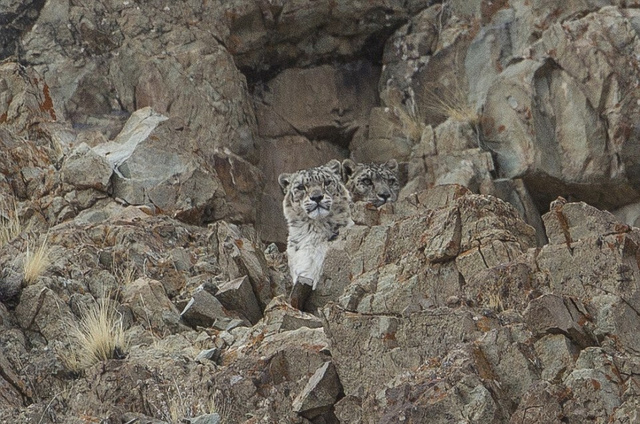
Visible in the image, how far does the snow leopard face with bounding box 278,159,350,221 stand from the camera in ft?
69.2

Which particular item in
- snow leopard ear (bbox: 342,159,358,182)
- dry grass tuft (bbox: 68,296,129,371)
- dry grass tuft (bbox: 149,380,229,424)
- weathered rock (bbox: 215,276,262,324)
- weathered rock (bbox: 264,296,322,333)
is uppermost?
dry grass tuft (bbox: 149,380,229,424)

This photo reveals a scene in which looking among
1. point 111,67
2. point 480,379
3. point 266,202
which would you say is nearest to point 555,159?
point 266,202

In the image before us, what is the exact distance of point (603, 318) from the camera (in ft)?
42.9

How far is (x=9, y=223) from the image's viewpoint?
2030cm

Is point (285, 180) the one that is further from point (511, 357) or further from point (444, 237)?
point (511, 357)

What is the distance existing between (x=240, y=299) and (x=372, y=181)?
8.08 meters

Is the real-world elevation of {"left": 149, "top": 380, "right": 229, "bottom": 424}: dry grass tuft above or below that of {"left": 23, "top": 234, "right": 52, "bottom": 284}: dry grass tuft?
above

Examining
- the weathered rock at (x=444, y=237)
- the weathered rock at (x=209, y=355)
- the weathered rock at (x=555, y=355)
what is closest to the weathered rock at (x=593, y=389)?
the weathered rock at (x=555, y=355)

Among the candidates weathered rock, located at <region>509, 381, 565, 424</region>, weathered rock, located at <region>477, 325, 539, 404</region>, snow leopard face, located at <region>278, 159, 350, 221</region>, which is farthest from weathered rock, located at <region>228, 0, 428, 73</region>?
weathered rock, located at <region>509, 381, 565, 424</region>

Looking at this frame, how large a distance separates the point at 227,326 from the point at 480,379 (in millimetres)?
5052

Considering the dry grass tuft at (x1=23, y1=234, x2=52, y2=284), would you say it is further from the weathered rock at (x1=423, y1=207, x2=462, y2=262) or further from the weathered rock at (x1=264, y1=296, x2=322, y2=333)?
the weathered rock at (x1=423, y1=207, x2=462, y2=262)

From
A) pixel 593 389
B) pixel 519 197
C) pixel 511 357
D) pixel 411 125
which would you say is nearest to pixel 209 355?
pixel 511 357

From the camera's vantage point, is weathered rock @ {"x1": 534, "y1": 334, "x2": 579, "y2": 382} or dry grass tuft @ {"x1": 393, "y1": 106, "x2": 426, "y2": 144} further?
dry grass tuft @ {"x1": 393, "y1": 106, "x2": 426, "y2": 144}

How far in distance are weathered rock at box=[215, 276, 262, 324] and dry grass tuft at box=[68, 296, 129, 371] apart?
1556mm
